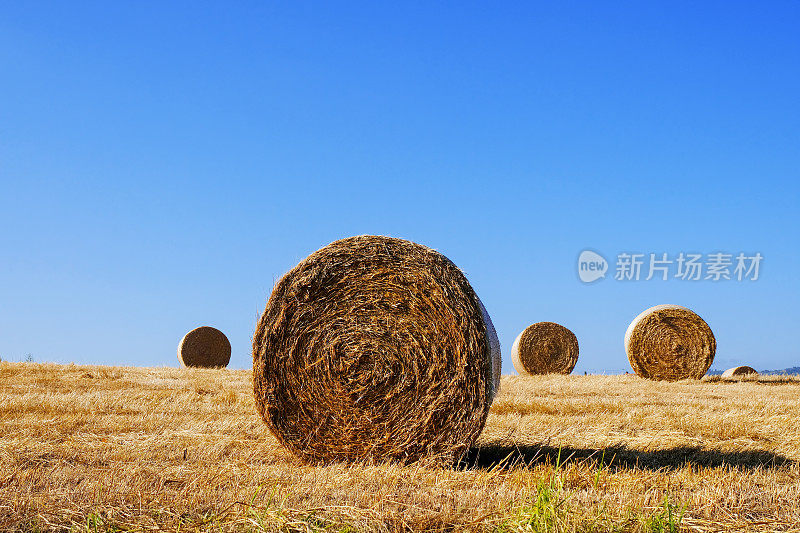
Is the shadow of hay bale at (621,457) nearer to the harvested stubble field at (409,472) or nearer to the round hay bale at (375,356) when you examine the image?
the harvested stubble field at (409,472)

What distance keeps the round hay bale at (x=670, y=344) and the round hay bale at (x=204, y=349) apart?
1071 cm

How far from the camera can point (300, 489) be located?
163 inches

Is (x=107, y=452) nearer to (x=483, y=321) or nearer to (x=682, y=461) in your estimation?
(x=483, y=321)

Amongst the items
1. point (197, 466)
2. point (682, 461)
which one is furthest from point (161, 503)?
point (682, 461)

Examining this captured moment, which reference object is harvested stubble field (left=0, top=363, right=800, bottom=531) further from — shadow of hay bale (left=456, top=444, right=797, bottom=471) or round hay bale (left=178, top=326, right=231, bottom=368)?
round hay bale (left=178, top=326, right=231, bottom=368)

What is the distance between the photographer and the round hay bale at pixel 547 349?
58.7 ft

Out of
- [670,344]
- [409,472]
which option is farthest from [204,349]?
[409,472]

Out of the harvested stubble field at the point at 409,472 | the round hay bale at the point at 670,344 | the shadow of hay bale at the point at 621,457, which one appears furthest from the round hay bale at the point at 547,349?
the shadow of hay bale at the point at 621,457

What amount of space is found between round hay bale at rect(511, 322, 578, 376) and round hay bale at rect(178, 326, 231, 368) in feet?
26.3

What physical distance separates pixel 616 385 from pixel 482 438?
7928mm

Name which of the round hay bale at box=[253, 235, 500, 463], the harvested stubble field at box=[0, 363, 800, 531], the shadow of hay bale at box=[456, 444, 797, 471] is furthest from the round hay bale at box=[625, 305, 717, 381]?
the round hay bale at box=[253, 235, 500, 463]

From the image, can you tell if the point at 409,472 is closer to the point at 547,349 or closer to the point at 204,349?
the point at 547,349

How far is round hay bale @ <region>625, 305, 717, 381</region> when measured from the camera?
15945 millimetres

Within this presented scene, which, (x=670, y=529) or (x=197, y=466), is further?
(x=197, y=466)
